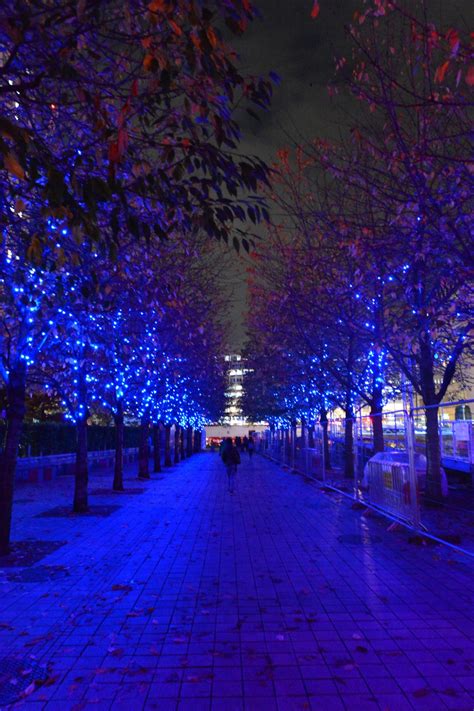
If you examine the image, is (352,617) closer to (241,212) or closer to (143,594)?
(143,594)

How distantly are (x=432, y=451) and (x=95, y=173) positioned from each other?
7.37 metres

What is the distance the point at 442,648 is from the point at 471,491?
3358 millimetres

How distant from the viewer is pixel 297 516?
1459 cm

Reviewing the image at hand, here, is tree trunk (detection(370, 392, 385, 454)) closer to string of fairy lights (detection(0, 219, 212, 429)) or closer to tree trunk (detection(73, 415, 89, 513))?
string of fairy lights (detection(0, 219, 212, 429))

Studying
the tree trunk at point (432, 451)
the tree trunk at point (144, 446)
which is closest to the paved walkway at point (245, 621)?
the tree trunk at point (432, 451)

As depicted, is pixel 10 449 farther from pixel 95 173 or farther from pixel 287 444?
pixel 287 444

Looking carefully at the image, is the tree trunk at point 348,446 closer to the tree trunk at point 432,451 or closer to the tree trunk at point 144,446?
the tree trunk at point 432,451

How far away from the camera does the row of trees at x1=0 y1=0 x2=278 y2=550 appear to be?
4312 mm

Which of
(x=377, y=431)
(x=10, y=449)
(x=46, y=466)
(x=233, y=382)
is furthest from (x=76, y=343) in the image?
(x=233, y=382)

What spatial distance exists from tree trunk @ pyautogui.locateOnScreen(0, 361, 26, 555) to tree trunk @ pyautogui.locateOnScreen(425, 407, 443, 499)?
7.12 metres

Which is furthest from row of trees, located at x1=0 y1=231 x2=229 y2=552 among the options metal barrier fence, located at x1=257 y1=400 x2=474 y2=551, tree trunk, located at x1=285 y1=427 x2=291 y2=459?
tree trunk, located at x1=285 y1=427 x2=291 y2=459

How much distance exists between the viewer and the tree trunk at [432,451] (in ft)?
35.1

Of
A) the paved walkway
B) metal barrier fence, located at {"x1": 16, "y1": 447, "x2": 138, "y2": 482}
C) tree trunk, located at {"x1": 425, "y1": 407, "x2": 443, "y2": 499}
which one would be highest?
tree trunk, located at {"x1": 425, "y1": 407, "x2": 443, "y2": 499}

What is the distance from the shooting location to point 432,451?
1083 cm
